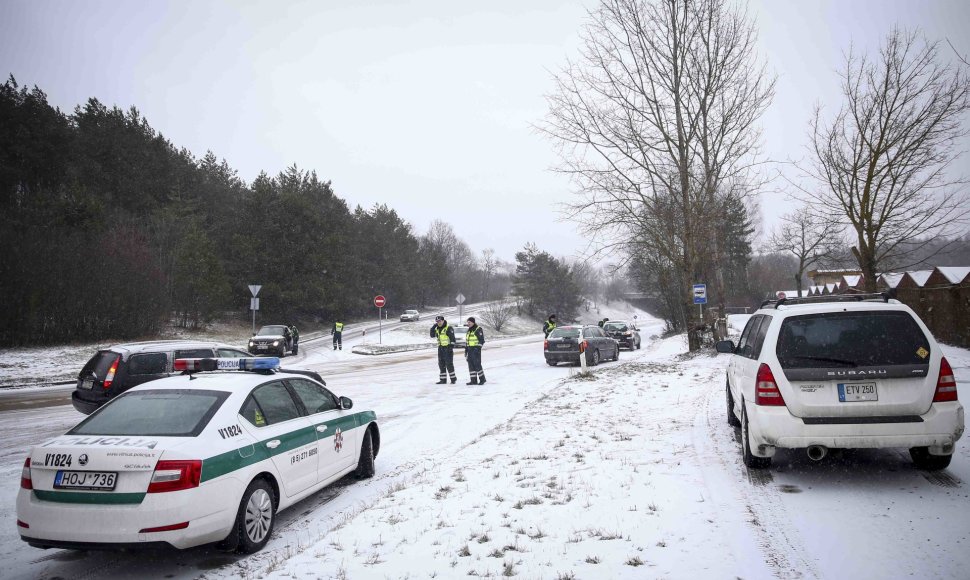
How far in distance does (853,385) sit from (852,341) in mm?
434

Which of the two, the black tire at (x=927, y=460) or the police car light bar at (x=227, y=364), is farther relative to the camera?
the police car light bar at (x=227, y=364)

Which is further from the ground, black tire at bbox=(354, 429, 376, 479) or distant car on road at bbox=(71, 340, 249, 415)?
distant car on road at bbox=(71, 340, 249, 415)

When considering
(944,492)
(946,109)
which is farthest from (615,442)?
(946,109)

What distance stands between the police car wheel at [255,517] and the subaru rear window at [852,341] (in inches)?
196

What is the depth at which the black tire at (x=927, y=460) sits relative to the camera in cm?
563

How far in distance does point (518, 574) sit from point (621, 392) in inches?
373

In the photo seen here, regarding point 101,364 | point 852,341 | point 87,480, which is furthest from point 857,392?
point 101,364

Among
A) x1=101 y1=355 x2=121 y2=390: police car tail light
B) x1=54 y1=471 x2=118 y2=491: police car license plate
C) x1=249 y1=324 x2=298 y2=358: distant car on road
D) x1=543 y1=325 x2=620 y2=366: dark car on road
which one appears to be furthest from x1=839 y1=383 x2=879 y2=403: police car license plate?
x1=249 y1=324 x2=298 y2=358: distant car on road

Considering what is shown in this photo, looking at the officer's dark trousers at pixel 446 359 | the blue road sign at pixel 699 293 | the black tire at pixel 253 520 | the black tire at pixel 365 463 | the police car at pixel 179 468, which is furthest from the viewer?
the blue road sign at pixel 699 293

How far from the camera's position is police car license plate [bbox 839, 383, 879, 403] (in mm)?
5383

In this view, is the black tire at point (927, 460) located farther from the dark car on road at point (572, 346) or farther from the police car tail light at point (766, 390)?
the dark car on road at point (572, 346)

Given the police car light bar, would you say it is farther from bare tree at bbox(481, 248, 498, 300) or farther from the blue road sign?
bare tree at bbox(481, 248, 498, 300)

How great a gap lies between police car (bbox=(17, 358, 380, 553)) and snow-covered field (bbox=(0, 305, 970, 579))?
45 cm

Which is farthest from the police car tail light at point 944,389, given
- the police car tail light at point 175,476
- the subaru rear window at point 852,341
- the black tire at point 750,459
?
the police car tail light at point 175,476
